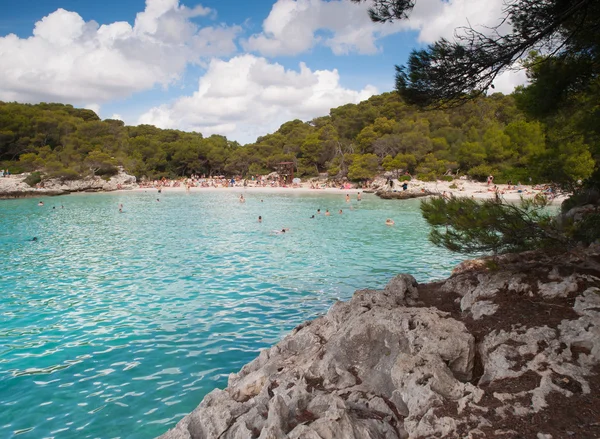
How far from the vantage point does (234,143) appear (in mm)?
98312

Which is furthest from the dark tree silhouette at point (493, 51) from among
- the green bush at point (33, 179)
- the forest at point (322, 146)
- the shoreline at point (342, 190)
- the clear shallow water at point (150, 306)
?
the green bush at point (33, 179)

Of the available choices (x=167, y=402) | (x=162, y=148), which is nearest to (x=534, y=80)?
(x=167, y=402)

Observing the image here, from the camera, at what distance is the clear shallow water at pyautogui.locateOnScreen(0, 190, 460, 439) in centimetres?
600

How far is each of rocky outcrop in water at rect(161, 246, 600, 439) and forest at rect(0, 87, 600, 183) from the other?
4083 cm

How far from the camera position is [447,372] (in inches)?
161

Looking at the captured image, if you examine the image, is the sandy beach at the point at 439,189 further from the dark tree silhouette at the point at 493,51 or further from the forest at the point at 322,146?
the dark tree silhouette at the point at 493,51

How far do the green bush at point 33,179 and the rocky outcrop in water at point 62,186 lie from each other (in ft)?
2.08

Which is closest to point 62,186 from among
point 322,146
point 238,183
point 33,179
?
point 33,179

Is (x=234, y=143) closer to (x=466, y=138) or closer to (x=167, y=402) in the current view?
(x=466, y=138)

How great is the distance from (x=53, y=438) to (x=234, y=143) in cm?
9615

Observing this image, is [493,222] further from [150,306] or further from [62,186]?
[62,186]

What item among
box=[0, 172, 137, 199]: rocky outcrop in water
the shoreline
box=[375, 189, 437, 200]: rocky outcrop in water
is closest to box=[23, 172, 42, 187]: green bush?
box=[0, 172, 137, 199]: rocky outcrop in water

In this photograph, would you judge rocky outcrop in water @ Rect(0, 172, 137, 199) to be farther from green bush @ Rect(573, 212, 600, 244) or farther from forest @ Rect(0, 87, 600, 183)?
green bush @ Rect(573, 212, 600, 244)

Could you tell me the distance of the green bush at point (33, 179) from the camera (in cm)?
5687
